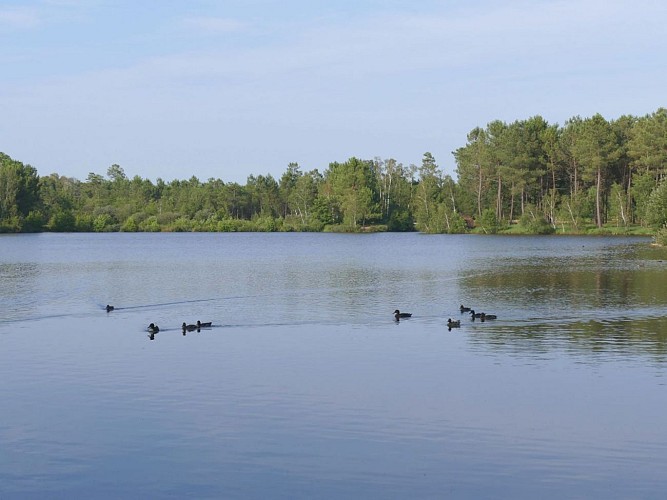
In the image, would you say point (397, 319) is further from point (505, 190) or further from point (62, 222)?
point (62, 222)

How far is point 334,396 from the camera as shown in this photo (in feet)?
72.9

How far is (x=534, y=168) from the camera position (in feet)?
493

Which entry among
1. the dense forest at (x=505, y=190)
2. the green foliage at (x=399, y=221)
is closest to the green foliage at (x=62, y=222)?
the dense forest at (x=505, y=190)

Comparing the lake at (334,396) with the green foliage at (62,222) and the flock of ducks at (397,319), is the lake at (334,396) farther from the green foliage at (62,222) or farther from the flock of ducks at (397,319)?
the green foliage at (62,222)

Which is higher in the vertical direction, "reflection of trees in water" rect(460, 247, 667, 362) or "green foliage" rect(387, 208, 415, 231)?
"green foliage" rect(387, 208, 415, 231)

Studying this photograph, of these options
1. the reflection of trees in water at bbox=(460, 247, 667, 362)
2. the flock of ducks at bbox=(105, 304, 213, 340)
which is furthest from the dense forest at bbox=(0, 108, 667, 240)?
the flock of ducks at bbox=(105, 304, 213, 340)

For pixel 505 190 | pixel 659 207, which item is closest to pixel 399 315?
pixel 659 207

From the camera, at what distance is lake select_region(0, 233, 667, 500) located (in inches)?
621

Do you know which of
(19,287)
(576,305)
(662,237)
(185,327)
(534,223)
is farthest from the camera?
(534,223)

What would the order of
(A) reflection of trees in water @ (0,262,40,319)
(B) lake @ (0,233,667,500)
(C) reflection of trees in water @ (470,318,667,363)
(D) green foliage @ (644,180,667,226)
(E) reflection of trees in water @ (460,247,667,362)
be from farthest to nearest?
1. (D) green foliage @ (644,180,667,226)
2. (A) reflection of trees in water @ (0,262,40,319)
3. (E) reflection of trees in water @ (460,247,667,362)
4. (C) reflection of trees in water @ (470,318,667,363)
5. (B) lake @ (0,233,667,500)

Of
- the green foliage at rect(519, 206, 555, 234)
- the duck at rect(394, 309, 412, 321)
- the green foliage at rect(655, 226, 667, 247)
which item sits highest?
the green foliage at rect(519, 206, 555, 234)

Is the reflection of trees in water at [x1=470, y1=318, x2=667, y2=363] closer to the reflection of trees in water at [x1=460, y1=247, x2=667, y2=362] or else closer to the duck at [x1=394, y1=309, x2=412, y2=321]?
the reflection of trees in water at [x1=460, y1=247, x2=667, y2=362]

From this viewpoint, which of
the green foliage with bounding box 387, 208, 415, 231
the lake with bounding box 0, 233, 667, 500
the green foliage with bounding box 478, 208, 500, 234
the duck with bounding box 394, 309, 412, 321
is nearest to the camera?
the lake with bounding box 0, 233, 667, 500

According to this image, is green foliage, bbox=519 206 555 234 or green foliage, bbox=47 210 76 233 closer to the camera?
green foliage, bbox=519 206 555 234
